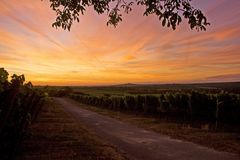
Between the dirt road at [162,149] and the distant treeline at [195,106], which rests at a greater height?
the distant treeline at [195,106]

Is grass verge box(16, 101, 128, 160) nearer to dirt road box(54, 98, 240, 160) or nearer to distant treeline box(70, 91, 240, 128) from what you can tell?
dirt road box(54, 98, 240, 160)

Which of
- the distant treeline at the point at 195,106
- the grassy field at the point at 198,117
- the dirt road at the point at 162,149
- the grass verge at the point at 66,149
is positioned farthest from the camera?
the distant treeline at the point at 195,106

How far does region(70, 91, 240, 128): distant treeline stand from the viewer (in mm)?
21906

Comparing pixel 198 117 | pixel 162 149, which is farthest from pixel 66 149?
pixel 198 117

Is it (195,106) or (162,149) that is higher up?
(195,106)

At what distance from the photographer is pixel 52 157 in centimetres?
1088

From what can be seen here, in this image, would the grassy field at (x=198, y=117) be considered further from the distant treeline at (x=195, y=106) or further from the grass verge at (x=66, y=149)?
the grass verge at (x=66, y=149)

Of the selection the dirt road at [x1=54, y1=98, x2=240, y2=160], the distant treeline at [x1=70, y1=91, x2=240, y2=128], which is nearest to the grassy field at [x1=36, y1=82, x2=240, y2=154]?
the distant treeline at [x1=70, y1=91, x2=240, y2=128]

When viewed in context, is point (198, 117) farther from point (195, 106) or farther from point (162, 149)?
point (162, 149)

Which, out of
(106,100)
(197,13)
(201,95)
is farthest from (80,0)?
(106,100)

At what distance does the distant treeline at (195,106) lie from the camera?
862 inches

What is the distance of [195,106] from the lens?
25.6 metres

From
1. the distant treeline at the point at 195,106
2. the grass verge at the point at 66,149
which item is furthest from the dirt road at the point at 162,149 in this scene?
the distant treeline at the point at 195,106

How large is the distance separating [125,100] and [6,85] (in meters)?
29.8
